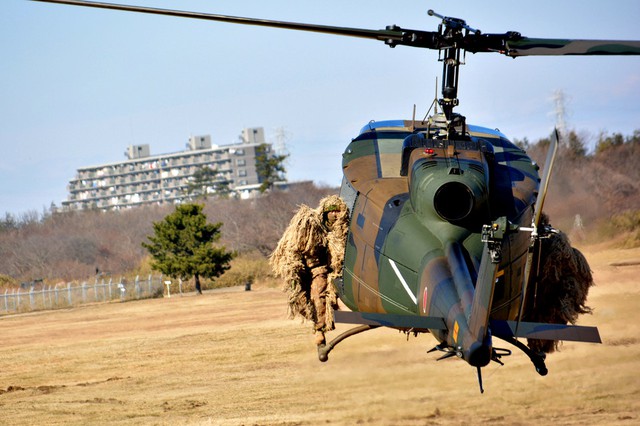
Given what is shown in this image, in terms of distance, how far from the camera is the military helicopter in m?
11.4

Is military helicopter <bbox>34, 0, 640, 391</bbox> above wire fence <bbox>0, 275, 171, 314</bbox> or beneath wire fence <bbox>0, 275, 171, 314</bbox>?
above

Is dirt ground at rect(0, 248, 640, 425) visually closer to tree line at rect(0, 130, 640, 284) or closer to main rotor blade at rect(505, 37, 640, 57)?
main rotor blade at rect(505, 37, 640, 57)

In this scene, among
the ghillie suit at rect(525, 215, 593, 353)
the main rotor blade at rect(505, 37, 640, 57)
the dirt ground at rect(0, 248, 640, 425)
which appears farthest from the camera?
the dirt ground at rect(0, 248, 640, 425)

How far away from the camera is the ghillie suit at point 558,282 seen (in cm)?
1364

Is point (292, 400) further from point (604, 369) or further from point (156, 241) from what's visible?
point (156, 241)

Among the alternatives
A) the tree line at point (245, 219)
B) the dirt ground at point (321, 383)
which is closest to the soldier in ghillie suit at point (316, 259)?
the dirt ground at point (321, 383)

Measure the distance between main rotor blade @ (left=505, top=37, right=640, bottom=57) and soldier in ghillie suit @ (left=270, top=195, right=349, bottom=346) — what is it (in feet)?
11.2

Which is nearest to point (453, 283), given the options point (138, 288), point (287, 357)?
point (287, 357)

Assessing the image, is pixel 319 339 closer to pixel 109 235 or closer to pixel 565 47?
pixel 565 47

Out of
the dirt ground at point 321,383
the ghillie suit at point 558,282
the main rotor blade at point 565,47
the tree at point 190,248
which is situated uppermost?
the main rotor blade at point 565,47

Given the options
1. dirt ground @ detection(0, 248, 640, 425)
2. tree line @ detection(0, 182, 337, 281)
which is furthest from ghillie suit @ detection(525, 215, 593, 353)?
tree line @ detection(0, 182, 337, 281)

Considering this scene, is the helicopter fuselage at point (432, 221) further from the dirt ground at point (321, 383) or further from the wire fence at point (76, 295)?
the wire fence at point (76, 295)

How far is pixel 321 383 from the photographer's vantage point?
15.3 metres

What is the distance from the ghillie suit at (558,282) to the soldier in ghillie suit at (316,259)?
295 cm
